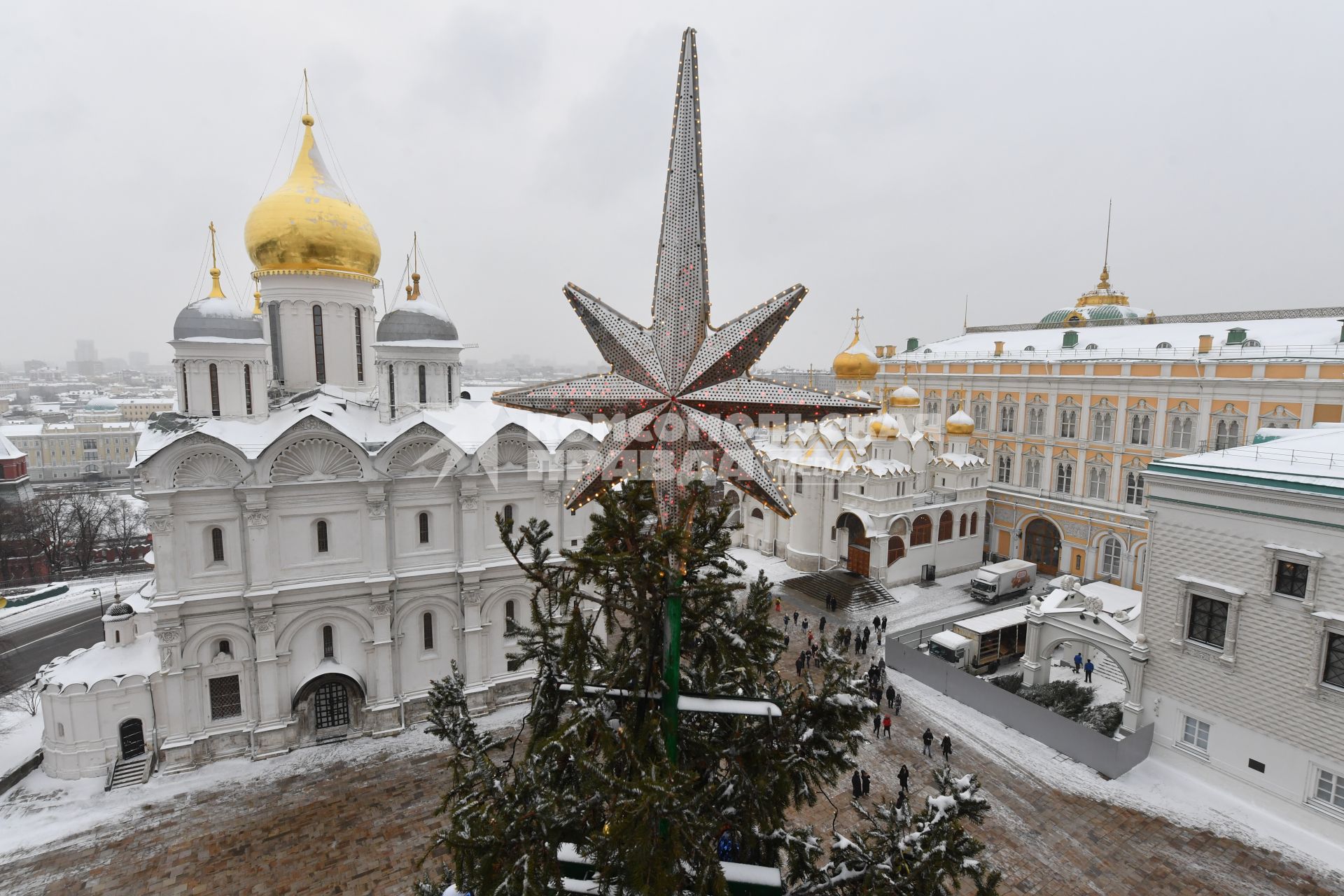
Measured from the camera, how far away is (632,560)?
4.33 m

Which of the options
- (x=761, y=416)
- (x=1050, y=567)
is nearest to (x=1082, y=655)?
(x=1050, y=567)

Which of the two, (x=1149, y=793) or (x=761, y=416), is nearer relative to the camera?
(x=761, y=416)

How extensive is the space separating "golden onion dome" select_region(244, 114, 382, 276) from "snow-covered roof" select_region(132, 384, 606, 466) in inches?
178

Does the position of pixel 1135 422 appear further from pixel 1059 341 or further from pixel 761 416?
pixel 761 416

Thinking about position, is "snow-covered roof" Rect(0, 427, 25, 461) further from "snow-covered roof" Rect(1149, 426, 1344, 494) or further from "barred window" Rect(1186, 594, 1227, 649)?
"barred window" Rect(1186, 594, 1227, 649)

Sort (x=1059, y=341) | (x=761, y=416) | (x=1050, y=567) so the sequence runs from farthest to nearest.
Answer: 1. (x=1059, y=341)
2. (x=1050, y=567)
3. (x=761, y=416)

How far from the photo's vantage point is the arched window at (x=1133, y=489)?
33.2 metres

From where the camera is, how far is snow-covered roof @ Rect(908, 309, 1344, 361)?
31.0m

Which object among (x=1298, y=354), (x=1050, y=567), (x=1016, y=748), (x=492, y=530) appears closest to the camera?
(x=1016, y=748)

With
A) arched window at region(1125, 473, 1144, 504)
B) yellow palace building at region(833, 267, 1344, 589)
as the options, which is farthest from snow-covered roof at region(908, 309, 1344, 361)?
arched window at region(1125, 473, 1144, 504)

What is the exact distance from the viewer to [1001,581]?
3170 centimetres

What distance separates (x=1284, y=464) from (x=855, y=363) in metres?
23.6

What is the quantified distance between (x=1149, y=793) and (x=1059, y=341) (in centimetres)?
3157

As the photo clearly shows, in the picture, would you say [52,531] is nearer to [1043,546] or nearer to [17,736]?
[17,736]
